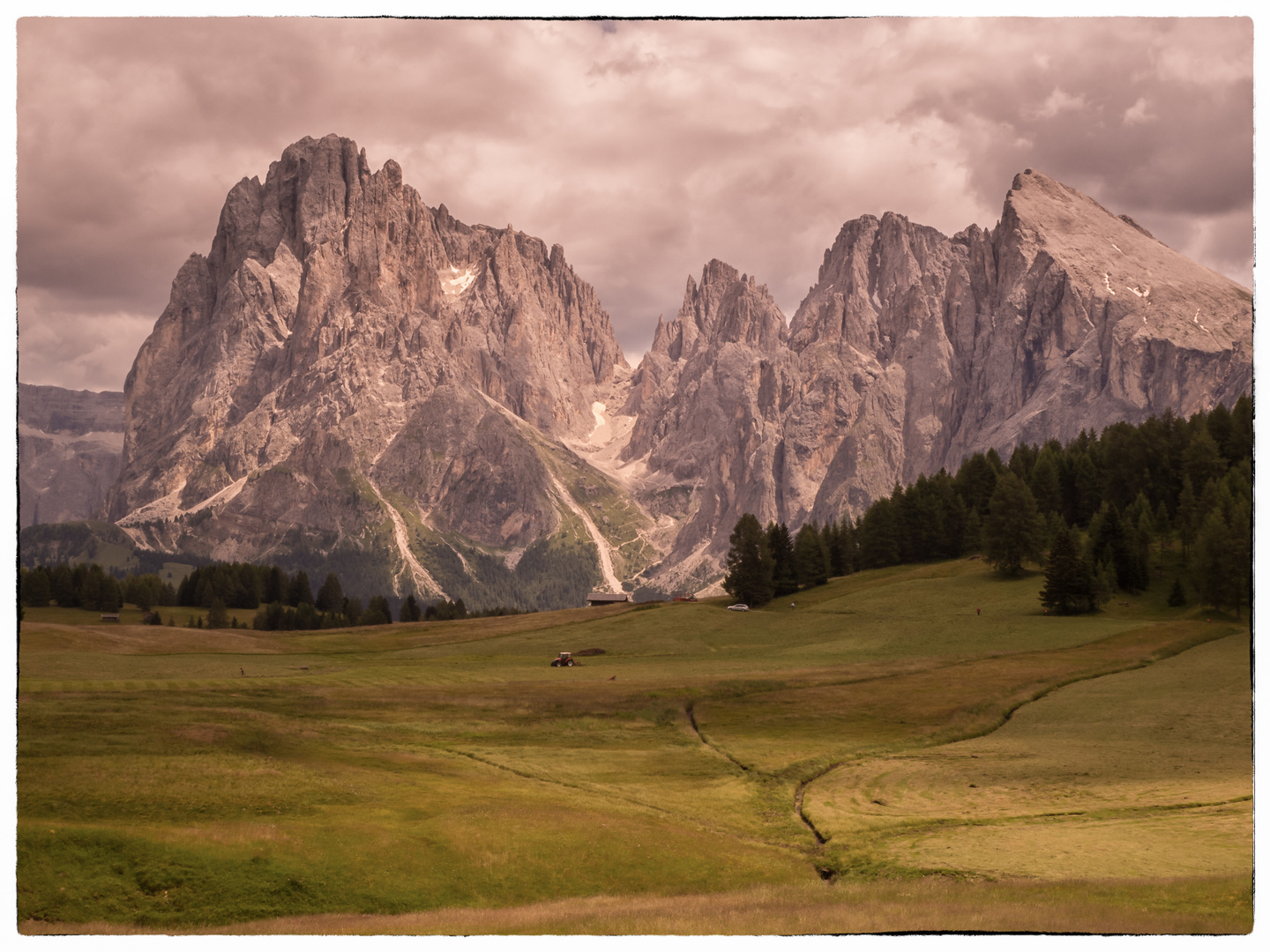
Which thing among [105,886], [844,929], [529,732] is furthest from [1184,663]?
[105,886]

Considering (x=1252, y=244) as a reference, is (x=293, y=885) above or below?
below

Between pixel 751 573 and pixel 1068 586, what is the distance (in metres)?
38.9

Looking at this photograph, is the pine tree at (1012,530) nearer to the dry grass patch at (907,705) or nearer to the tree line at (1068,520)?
the tree line at (1068,520)

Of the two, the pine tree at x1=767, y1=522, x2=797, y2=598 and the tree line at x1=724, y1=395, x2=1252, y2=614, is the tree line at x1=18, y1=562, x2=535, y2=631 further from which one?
the tree line at x1=724, y1=395, x2=1252, y2=614

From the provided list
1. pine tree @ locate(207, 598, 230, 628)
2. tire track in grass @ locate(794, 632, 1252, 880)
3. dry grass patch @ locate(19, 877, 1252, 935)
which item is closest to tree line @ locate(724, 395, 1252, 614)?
tire track in grass @ locate(794, 632, 1252, 880)

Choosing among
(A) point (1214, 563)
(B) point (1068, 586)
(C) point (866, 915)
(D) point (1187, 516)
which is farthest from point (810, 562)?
(C) point (866, 915)

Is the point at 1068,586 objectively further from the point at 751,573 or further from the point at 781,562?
the point at 781,562

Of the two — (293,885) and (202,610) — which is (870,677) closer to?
(293,885)

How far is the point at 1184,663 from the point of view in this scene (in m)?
59.6

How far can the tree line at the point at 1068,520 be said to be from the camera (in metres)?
90.2

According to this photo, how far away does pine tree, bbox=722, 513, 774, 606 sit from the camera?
119188mm

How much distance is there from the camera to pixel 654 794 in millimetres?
41094

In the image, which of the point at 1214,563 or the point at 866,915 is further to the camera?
the point at 1214,563
